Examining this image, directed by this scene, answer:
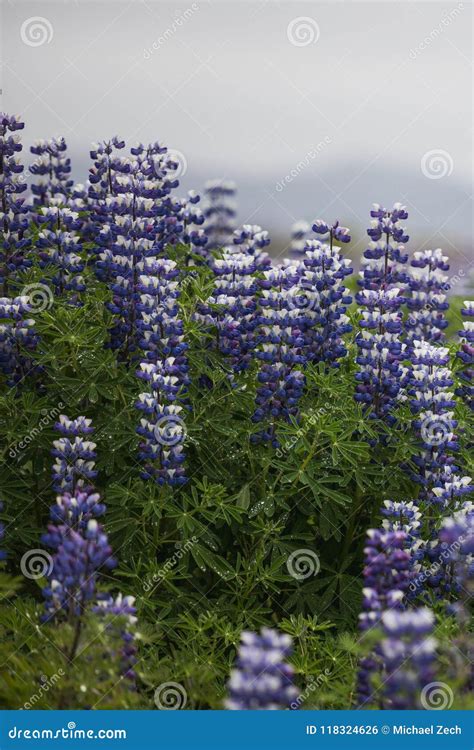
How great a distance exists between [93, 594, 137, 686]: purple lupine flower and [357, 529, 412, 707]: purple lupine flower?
87cm

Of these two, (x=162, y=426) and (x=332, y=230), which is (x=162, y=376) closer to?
(x=162, y=426)

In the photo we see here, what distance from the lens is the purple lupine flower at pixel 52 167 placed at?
6375mm

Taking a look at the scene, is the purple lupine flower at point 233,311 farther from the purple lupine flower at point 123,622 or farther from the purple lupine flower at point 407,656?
the purple lupine flower at point 407,656

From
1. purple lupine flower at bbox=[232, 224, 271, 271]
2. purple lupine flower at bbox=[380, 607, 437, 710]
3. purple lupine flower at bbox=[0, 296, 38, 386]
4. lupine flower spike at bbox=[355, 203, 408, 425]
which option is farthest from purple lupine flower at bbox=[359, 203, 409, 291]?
purple lupine flower at bbox=[380, 607, 437, 710]

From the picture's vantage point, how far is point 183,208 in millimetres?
6535

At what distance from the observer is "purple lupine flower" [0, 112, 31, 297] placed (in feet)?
18.7

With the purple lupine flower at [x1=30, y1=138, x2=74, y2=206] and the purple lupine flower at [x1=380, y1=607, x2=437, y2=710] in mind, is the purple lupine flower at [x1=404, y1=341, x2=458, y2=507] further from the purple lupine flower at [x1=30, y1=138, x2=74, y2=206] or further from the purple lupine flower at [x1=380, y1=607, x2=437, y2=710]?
the purple lupine flower at [x1=30, y1=138, x2=74, y2=206]

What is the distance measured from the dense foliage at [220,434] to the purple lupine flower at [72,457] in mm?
11

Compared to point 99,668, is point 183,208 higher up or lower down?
higher up

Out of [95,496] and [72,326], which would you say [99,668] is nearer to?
[95,496]

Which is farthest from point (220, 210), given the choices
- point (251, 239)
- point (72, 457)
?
point (72, 457)

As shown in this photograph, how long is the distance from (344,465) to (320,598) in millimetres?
677

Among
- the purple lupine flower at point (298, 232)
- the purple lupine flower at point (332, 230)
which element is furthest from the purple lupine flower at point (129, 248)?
the purple lupine flower at point (298, 232)

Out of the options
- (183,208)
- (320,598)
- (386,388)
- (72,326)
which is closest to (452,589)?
(320,598)
